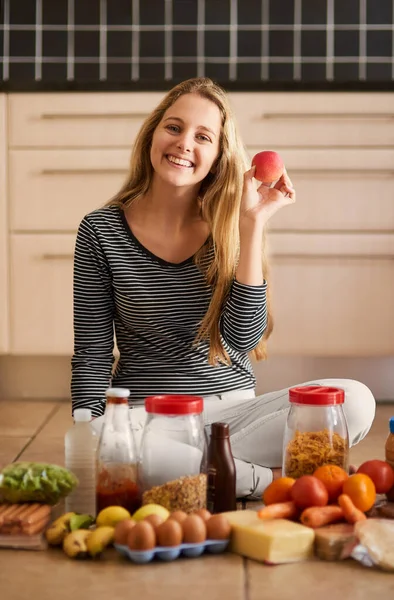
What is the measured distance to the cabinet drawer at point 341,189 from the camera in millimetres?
3031

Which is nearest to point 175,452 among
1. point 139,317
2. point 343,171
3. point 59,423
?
point 139,317

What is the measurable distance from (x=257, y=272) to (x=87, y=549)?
67 centimetres

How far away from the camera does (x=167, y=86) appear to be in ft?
10.1

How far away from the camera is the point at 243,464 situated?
1.85 metres

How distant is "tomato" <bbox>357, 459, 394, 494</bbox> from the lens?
1.69 meters

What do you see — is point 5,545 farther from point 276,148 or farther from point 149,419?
point 276,148

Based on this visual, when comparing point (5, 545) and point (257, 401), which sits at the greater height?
point (257, 401)

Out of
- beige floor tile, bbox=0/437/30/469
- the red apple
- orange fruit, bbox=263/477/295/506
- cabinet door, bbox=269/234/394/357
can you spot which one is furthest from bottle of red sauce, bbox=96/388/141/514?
cabinet door, bbox=269/234/394/357

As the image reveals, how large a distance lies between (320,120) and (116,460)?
1.77 metres

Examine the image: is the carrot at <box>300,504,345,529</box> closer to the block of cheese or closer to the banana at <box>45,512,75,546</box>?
the block of cheese

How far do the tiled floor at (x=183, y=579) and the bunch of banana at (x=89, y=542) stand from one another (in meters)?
0.02

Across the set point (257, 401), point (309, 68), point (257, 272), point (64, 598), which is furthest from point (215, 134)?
point (309, 68)

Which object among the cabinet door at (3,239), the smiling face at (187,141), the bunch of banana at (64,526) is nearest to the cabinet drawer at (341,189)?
the cabinet door at (3,239)

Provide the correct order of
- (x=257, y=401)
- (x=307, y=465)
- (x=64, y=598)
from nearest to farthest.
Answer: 1. (x=64, y=598)
2. (x=307, y=465)
3. (x=257, y=401)
